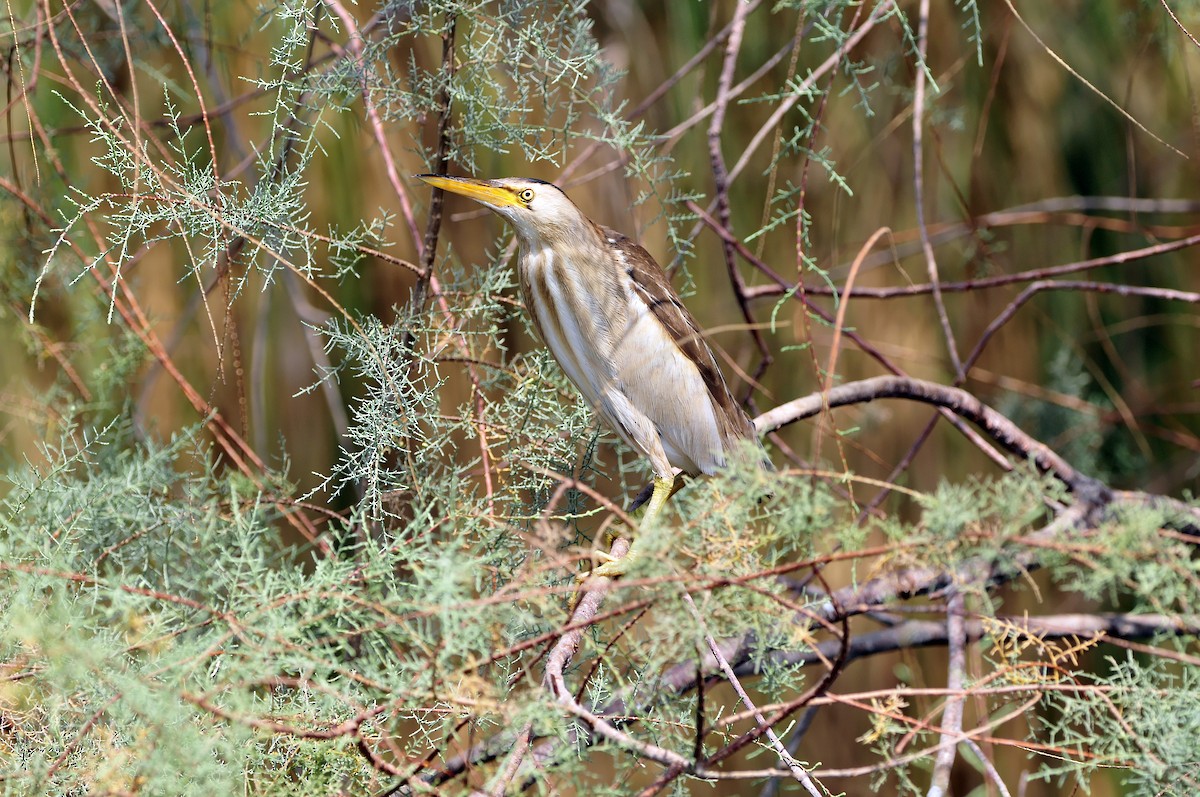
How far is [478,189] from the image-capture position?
1.34 metres

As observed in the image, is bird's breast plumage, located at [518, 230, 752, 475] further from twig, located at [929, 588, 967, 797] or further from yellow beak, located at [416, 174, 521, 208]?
twig, located at [929, 588, 967, 797]

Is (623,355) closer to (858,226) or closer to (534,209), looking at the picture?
(534,209)

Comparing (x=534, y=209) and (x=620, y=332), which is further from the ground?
(x=534, y=209)

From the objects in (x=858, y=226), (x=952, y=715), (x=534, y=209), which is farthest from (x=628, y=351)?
(x=858, y=226)

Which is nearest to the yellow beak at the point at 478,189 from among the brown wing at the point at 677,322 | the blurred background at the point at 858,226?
the brown wing at the point at 677,322

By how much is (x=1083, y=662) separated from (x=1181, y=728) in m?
1.65

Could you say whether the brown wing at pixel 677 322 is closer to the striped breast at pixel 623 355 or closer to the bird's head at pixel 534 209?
the striped breast at pixel 623 355

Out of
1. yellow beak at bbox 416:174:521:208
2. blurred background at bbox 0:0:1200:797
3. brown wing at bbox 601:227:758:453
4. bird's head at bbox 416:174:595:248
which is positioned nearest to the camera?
yellow beak at bbox 416:174:521:208

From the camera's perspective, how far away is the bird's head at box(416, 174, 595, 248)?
142 cm

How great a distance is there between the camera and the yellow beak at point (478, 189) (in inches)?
47.9

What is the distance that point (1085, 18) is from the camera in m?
2.32

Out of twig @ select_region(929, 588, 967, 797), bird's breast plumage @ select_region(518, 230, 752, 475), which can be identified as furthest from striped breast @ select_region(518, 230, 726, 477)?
twig @ select_region(929, 588, 967, 797)

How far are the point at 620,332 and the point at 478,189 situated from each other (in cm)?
29

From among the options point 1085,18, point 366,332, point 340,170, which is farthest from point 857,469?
point 366,332
